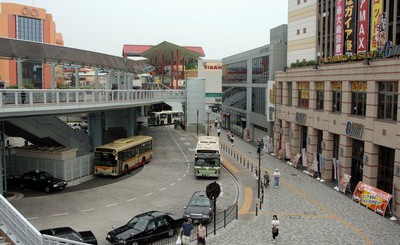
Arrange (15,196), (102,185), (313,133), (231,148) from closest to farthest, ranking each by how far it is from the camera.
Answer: (15,196) < (102,185) < (313,133) < (231,148)

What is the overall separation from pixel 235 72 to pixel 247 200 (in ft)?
138

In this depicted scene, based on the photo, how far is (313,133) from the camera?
35531 mm

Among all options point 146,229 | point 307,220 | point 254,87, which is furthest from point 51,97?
point 254,87

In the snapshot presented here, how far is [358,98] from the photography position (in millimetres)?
28734

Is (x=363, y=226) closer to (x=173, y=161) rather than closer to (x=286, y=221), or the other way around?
(x=286, y=221)

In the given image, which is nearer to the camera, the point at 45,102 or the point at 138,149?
the point at 45,102

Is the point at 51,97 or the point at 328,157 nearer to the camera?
the point at 51,97

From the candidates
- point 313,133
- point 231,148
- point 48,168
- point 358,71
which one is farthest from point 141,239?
point 231,148

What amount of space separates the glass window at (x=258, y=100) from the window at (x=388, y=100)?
25585mm

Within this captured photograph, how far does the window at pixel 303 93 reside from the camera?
124 feet

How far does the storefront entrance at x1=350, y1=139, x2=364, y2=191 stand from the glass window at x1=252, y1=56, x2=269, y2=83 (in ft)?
70.6

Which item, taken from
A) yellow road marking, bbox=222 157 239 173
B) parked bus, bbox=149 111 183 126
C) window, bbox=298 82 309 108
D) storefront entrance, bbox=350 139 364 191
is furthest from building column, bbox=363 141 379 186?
parked bus, bbox=149 111 183 126

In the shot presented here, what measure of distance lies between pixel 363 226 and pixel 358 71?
37.1 feet

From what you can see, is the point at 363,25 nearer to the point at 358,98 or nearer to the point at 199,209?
the point at 358,98
